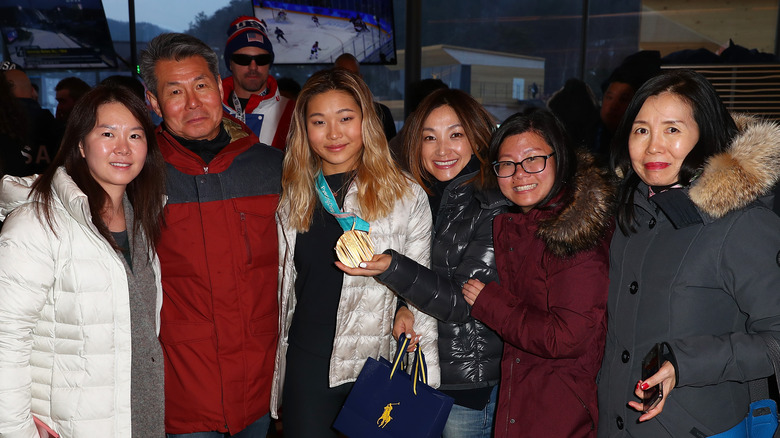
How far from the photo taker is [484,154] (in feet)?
7.91

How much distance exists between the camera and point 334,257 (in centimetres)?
219

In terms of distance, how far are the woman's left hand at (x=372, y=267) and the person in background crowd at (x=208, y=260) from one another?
398mm

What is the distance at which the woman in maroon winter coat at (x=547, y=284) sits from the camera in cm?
183

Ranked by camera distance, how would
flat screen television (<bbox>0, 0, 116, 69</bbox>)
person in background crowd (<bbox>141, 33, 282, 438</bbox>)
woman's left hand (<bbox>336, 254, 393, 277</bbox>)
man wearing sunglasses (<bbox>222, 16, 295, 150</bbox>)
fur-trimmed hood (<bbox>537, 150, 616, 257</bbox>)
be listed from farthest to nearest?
flat screen television (<bbox>0, 0, 116, 69</bbox>) → man wearing sunglasses (<bbox>222, 16, 295, 150</bbox>) → person in background crowd (<bbox>141, 33, 282, 438</bbox>) → woman's left hand (<bbox>336, 254, 393, 277</bbox>) → fur-trimmed hood (<bbox>537, 150, 616, 257</bbox>)

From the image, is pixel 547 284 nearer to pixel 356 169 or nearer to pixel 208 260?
pixel 356 169

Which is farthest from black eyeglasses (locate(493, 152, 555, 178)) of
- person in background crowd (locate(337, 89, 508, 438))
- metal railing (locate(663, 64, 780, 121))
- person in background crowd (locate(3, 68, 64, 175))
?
person in background crowd (locate(3, 68, 64, 175))

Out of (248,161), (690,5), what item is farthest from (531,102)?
(248,161)

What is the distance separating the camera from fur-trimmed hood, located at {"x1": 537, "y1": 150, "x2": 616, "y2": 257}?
5.93 ft

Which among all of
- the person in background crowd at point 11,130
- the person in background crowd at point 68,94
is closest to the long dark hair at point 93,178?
the person in background crowd at point 11,130

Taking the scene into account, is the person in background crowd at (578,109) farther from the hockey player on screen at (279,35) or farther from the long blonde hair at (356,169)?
the long blonde hair at (356,169)

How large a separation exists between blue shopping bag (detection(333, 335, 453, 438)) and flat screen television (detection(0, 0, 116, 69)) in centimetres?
548

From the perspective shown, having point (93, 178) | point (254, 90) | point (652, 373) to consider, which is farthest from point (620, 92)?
point (93, 178)

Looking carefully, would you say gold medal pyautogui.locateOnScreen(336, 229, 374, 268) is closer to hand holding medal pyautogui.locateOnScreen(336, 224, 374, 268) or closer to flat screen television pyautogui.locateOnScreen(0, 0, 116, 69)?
hand holding medal pyautogui.locateOnScreen(336, 224, 374, 268)

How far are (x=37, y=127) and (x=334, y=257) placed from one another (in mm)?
3766
